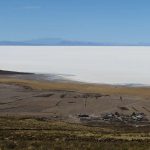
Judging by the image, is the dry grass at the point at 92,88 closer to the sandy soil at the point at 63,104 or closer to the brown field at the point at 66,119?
the brown field at the point at 66,119

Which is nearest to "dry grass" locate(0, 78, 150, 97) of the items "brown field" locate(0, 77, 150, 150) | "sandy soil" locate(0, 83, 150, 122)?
"brown field" locate(0, 77, 150, 150)

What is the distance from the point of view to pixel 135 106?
57.4 m

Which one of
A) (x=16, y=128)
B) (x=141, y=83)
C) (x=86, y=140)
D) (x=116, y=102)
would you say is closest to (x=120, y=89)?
(x=141, y=83)

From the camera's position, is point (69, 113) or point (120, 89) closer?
point (69, 113)

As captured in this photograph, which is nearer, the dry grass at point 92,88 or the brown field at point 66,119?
the brown field at point 66,119

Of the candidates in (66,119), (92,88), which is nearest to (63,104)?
(66,119)

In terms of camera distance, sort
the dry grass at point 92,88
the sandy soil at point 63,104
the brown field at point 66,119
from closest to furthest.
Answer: the brown field at point 66,119 < the sandy soil at point 63,104 < the dry grass at point 92,88

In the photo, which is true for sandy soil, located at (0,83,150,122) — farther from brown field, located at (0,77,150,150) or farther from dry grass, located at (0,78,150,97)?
dry grass, located at (0,78,150,97)

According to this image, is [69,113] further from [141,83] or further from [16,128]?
[141,83]

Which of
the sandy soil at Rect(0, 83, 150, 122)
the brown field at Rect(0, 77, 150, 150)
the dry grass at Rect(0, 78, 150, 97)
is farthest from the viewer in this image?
the dry grass at Rect(0, 78, 150, 97)

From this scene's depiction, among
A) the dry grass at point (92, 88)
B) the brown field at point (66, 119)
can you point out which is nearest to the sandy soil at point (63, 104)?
the brown field at point (66, 119)

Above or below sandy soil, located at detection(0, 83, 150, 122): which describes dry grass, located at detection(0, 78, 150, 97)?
above

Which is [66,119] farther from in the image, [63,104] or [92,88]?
[92,88]

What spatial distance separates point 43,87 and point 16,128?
160 ft
